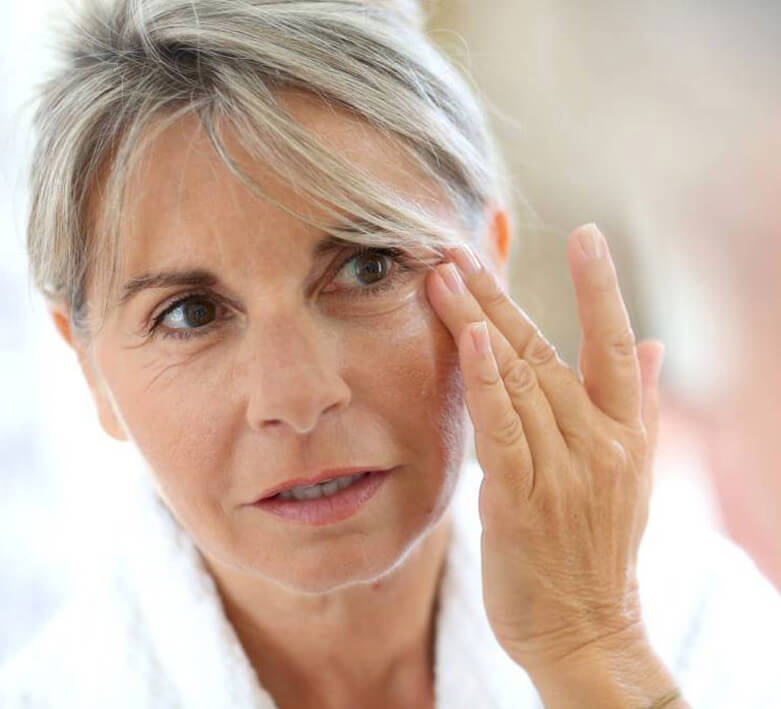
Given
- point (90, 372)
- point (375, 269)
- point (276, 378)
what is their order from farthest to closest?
1. point (90, 372)
2. point (375, 269)
3. point (276, 378)

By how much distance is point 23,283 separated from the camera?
1663 mm

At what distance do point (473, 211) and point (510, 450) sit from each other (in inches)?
12.1

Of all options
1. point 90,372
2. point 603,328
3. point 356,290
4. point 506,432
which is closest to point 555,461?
point 506,432

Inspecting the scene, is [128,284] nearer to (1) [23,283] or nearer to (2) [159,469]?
(2) [159,469]

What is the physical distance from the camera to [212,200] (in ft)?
3.29

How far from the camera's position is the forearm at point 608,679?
3.49 ft

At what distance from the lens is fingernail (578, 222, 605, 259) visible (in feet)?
3.68

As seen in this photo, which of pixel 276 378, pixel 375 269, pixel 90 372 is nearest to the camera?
pixel 276 378

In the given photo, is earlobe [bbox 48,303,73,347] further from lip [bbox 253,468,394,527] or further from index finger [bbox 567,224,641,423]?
index finger [bbox 567,224,641,423]

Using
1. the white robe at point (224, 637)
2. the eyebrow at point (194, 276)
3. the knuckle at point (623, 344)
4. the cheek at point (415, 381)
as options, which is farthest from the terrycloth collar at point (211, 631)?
the eyebrow at point (194, 276)

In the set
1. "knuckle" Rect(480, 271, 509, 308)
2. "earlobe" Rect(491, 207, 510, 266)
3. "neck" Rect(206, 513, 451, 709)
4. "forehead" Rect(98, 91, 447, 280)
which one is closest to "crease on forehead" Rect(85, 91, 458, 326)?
"forehead" Rect(98, 91, 447, 280)

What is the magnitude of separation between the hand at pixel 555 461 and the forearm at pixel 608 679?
0.04ft

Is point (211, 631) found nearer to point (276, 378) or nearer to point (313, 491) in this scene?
point (313, 491)

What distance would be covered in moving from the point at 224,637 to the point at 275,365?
16.8 inches
